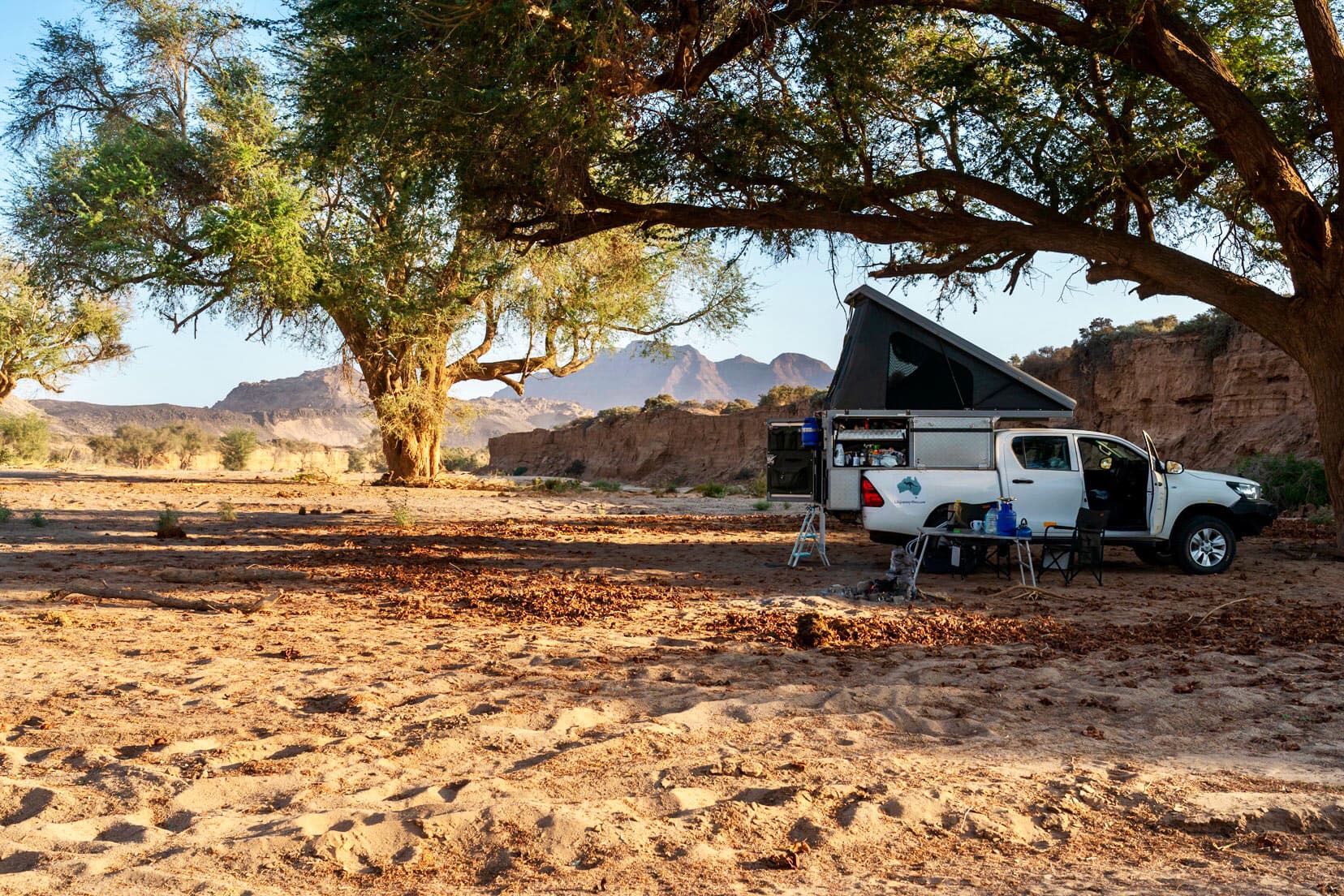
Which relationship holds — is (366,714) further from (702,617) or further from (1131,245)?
(1131,245)

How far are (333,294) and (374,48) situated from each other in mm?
12476

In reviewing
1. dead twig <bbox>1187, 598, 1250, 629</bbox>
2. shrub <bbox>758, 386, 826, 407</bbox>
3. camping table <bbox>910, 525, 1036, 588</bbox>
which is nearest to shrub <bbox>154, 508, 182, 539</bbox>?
camping table <bbox>910, 525, 1036, 588</bbox>

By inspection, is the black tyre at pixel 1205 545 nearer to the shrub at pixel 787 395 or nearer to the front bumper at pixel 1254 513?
the front bumper at pixel 1254 513

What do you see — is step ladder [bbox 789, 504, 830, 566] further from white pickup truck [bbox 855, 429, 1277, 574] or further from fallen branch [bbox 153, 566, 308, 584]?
fallen branch [bbox 153, 566, 308, 584]

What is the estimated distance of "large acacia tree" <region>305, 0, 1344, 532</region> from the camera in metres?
11.7

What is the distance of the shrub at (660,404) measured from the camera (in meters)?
60.8

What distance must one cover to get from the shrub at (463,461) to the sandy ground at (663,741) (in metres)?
58.1

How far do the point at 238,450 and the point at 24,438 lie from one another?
32.3 ft

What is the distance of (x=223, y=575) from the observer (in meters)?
10.5

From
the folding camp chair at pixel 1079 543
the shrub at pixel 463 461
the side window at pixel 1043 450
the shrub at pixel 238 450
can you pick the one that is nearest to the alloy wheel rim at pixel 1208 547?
the folding camp chair at pixel 1079 543

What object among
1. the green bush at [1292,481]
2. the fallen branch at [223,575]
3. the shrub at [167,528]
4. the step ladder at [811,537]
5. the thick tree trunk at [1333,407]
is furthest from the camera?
the green bush at [1292,481]

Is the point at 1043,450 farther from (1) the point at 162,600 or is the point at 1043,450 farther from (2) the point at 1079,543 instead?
(1) the point at 162,600

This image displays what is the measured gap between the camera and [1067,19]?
1291 centimetres

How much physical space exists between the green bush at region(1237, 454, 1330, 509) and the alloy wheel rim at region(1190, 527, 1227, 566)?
11.3 metres
